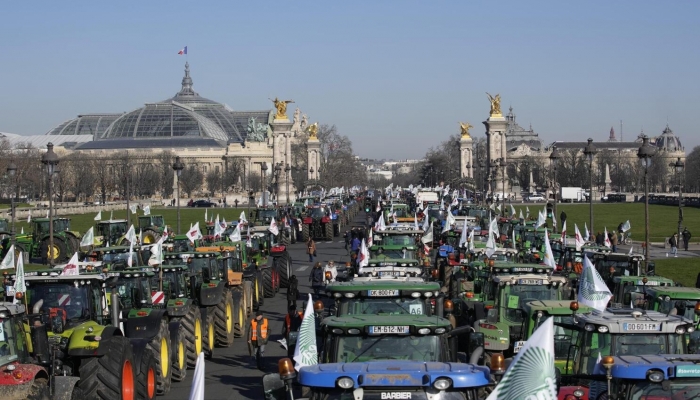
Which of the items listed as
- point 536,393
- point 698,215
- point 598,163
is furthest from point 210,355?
point 598,163

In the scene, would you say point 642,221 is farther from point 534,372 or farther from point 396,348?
point 534,372

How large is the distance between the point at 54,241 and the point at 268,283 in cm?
2227

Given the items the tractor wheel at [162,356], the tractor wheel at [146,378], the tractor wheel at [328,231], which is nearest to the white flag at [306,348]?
the tractor wheel at [146,378]

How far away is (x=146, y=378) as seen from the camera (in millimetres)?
16297

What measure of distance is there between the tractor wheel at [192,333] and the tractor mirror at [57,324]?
507 cm

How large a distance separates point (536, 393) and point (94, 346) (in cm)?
848

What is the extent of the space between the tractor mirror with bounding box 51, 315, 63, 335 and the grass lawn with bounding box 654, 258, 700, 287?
1062 inches

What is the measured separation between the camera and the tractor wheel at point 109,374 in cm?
1386

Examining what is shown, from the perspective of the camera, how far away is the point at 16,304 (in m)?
12.6

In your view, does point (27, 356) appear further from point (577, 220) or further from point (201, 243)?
point (577, 220)

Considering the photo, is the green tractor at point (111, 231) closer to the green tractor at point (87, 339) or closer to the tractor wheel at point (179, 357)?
the tractor wheel at point (179, 357)

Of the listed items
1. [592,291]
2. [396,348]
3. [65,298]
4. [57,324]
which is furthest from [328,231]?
[396,348]

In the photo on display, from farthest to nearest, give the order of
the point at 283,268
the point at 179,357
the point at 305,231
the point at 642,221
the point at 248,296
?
1. the point at 642,221
2. the point at 305,231
3. the point at 283,268
4. the point at 248,296
5. the point at 179,357

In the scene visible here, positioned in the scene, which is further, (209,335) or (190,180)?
(190,180)
